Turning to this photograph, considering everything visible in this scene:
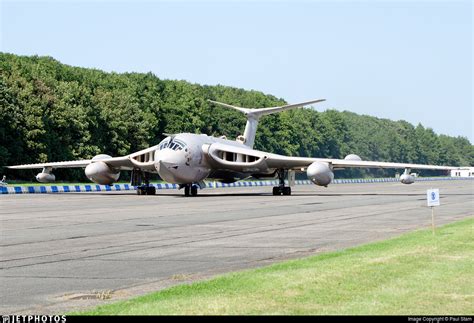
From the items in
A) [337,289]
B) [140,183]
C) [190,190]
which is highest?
[140,183]

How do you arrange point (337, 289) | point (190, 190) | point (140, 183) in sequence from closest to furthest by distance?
point (337, 289), point (190, 190), point (140, 183)

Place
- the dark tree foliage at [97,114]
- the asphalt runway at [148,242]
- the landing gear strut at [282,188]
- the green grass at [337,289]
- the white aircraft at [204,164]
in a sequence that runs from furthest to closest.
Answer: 1. the dark tree foliage at [97,114]
2. the landing gear strut at [282,188]
3. the white aircraft at [204,164]
4. the asphalt runway at [148,242]
5. the green grass at [337,289]

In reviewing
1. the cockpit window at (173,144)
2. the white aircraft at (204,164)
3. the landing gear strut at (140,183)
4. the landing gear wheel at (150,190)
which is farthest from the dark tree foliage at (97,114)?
the cockpit window at (173,144)

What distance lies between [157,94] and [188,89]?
8999mm

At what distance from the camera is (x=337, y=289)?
1101 centimetres

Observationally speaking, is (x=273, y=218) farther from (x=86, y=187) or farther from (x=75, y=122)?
(x=75, y=122)

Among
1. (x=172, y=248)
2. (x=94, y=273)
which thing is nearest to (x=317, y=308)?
(x=94, y=273)

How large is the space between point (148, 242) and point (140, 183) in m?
33.5

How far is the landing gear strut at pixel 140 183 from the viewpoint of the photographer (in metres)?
51.3

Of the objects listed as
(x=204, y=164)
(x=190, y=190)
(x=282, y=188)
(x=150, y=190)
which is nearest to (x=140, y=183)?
(x=150, y=190)

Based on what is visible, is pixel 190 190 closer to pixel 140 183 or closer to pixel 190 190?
pixel 190 190

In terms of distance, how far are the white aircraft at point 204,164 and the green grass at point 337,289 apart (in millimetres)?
30512

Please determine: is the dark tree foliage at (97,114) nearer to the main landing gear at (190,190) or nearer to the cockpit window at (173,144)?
the main landing gear at (190,190)

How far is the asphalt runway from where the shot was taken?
1220 cm
